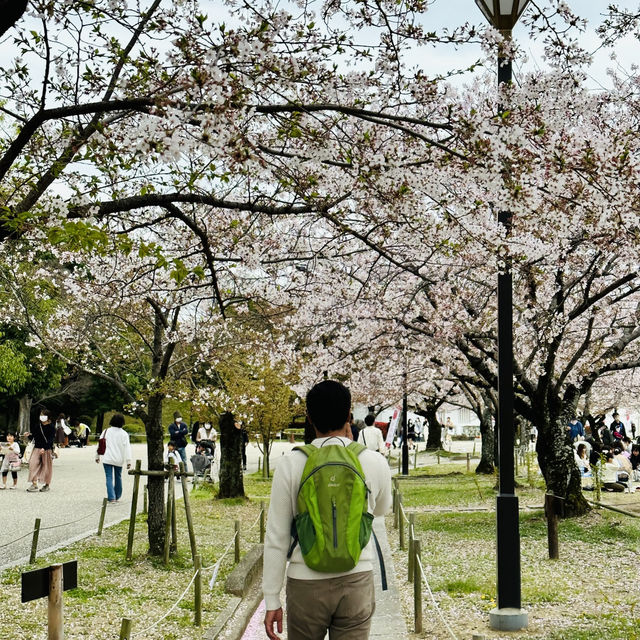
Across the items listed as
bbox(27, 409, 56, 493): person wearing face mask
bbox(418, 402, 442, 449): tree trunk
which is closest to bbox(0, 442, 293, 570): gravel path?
bbox(27, 409, 56, 493): person wearing face mask

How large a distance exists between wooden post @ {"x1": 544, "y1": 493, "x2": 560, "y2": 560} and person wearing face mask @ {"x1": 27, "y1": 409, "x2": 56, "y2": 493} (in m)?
11.4

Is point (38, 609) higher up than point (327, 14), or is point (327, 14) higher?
point (327, 14)

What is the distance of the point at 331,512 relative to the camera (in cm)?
327

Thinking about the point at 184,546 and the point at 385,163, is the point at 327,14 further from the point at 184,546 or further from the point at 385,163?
the point at 184,546

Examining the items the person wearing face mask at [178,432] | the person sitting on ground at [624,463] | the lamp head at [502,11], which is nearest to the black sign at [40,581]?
the lamp head at [502,11]

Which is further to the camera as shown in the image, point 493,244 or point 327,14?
point 493,244

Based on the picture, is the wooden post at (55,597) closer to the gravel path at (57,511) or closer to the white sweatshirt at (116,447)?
the gravel path at (57,511)

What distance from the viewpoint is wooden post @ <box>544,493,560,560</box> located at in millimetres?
9102

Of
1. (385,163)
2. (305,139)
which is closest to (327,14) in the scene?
(305,139)

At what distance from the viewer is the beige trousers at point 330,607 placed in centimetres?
327

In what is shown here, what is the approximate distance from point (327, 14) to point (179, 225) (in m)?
4.62

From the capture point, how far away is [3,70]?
19.6ft

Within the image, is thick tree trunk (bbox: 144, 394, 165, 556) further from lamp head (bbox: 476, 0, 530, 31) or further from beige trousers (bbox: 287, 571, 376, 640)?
beige trousers (bbox: 287, 571, 376, 640)

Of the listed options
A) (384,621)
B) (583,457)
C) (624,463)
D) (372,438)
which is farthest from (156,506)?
(624,463)
